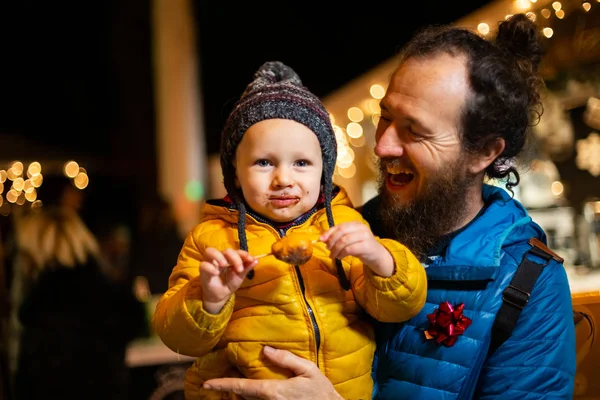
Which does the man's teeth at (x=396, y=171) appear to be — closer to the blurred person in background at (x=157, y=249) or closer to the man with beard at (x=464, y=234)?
the man with beard at (x=464, y=234)

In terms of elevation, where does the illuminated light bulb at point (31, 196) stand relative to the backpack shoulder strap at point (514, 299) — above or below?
above

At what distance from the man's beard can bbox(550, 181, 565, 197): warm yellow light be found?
1.30 metres

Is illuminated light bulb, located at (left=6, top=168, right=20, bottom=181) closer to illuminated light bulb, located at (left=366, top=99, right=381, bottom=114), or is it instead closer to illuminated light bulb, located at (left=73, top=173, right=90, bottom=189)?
illuminated light bulb, located at (left=73, top=173, right=90, bottom=189)

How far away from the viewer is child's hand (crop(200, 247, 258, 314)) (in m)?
1.19

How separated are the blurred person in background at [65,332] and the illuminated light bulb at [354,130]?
1.84 metres

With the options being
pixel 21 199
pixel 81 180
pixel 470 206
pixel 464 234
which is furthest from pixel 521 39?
pixel 81 180

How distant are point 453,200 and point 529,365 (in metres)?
0.47

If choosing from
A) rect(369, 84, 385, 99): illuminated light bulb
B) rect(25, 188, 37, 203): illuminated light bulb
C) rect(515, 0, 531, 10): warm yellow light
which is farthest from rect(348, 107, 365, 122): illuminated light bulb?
rect(25, 188, 37, 203): illuminated light bulb

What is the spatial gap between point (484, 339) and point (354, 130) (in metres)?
2.58

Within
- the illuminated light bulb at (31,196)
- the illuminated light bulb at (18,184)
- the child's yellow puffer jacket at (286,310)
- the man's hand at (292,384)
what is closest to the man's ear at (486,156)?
the child's yellow puffer jacket at (286,310)

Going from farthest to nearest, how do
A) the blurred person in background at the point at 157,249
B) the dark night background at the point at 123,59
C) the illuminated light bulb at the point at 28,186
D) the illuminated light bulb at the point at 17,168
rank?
1. the dark night background at the point at 123,59
2. the illuminated light bulb at the point at 17,168
3. the illuminated light bulb at the point at 28,186
4. the blurred person in background at the point at 157,249

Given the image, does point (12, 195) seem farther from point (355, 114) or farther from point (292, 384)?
point (292, 384)

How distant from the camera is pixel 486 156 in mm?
1649

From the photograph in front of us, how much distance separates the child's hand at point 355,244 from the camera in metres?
1.21
